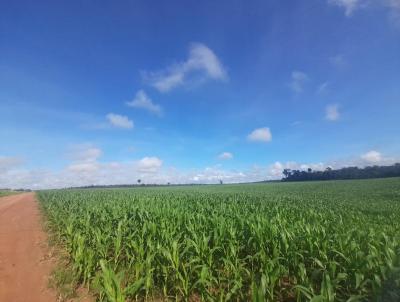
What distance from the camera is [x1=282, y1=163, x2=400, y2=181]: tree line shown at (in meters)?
89.6

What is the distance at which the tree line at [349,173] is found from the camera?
89581 mm

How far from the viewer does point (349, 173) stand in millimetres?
→ 102875

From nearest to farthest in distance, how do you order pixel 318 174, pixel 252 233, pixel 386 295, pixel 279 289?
pixel 386 295 → pixel 279 289 → pixel 252 233 → pixel 318 174

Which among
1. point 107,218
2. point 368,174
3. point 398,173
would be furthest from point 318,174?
point 107,218

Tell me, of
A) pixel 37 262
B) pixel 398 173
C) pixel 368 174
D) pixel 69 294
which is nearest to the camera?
pixel 69 294

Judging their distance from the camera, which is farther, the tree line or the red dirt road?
the tree line

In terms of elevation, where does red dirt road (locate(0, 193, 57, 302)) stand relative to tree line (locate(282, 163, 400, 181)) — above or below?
below

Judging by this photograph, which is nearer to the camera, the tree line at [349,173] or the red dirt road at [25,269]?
the red dirt road at [25,269]

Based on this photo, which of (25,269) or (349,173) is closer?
(25,269)

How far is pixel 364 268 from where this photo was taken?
452 centimetres

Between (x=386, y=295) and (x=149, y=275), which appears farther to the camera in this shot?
(x=149, y=275)

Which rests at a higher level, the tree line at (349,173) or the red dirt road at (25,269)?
the tree line at (349,173)

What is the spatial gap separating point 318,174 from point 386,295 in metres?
123

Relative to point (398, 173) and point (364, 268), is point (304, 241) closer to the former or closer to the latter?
point (364, 268)
